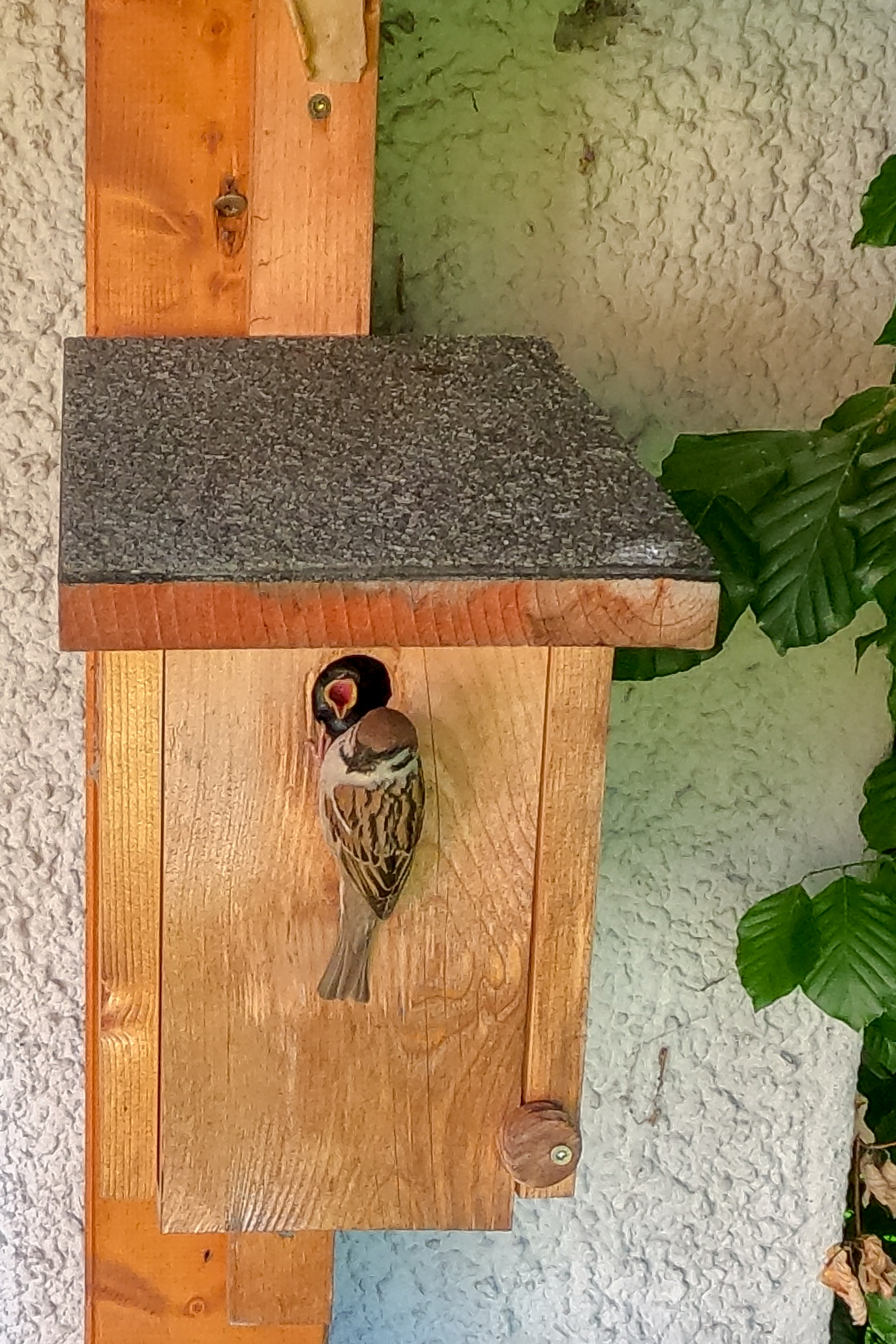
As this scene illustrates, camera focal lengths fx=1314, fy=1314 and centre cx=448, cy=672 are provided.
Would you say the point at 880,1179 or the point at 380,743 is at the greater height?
the point at 380,743

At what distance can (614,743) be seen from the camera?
2.94ft

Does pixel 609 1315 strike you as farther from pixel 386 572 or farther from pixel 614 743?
pixel 386 572

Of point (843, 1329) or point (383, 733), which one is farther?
point (843, 1329)

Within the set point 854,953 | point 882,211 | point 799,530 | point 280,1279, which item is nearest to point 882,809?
point 854,953

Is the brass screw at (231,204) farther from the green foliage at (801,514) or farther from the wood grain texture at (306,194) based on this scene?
the green foliage at (801,514)

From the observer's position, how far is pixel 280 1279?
804 millimetres

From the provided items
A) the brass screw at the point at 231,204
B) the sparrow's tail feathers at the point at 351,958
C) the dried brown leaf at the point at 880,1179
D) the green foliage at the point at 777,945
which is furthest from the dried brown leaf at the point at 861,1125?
the brass screw at the point at 231,204

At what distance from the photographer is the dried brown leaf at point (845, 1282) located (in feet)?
3.16

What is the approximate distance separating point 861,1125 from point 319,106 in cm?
82

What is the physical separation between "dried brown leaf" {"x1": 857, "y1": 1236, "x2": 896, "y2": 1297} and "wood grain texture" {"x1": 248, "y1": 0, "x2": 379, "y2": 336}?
77 centimetres

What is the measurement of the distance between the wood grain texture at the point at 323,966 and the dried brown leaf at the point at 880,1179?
1.39ft

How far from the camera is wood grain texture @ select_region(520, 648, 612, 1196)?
0.58 metres

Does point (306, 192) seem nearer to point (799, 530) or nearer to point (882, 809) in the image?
point (799, 530)

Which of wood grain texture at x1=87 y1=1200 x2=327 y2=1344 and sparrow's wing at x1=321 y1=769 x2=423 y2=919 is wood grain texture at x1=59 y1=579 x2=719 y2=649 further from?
wood grain texture at x1=87 y1=1200 x2=327 y2=1344
